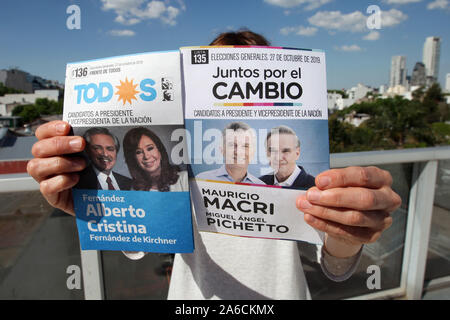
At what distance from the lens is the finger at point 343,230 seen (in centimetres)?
92

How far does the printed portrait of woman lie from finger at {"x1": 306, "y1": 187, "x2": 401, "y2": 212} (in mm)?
435

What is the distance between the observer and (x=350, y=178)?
0.88 metres

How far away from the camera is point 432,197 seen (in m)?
2.16

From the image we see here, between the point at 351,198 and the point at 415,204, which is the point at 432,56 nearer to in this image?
the point at 415,204

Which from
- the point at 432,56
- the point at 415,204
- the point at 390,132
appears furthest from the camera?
the point at 432,56

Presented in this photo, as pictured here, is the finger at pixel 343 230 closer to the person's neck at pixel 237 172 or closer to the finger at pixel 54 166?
the person's neck at pixel 237 172

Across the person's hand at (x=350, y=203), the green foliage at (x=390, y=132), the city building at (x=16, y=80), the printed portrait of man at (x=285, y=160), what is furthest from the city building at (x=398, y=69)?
the printed portrait of man at (x=285, y=160)

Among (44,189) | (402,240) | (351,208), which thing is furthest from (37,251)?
(402,240)

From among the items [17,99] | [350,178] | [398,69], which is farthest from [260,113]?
[398,69]

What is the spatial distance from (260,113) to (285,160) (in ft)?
0.56

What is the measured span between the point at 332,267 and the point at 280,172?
523 mm

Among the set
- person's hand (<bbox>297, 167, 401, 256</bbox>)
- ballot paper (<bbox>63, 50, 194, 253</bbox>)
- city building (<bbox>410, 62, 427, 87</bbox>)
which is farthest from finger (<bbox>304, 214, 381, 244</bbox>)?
city building (<bbox>410, 62, 427, 87</bbox>)

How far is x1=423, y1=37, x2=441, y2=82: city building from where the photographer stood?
351 ft
